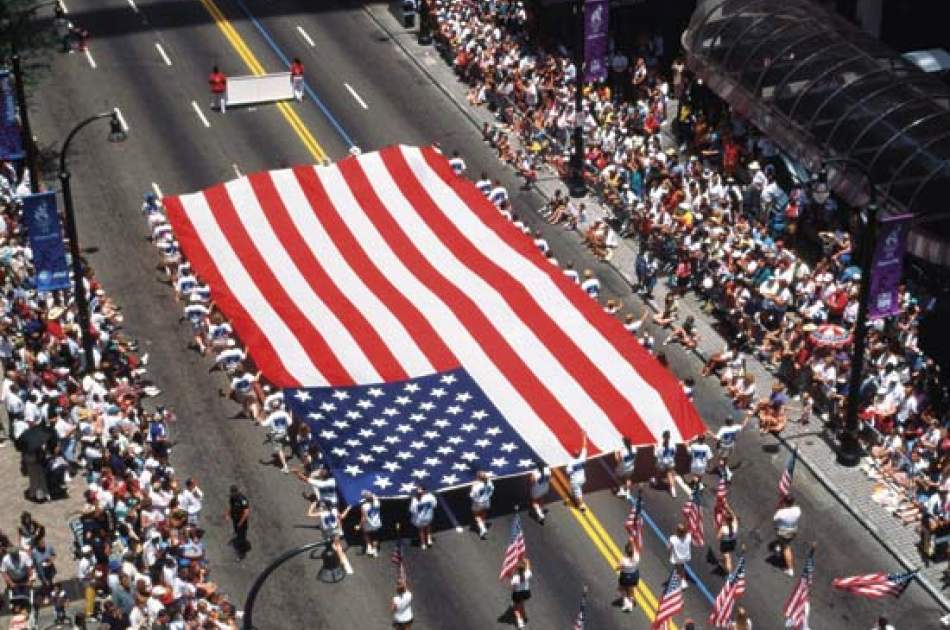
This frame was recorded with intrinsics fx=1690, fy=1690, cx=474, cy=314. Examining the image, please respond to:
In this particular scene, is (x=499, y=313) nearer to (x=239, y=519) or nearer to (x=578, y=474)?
(x=578, y=474)

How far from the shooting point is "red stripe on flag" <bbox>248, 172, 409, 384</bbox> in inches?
1623

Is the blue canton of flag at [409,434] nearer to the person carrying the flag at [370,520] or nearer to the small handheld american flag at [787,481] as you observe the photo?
the person carrying the flag at [370,520]

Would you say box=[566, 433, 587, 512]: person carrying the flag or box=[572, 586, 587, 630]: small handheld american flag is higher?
box=[566, 433, 587, 512]: person carrying the flag

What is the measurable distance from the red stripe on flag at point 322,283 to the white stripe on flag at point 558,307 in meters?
4.38

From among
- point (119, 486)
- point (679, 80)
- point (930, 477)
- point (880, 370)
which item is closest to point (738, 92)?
point (679, 80)

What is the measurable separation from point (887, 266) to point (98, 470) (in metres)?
18.2

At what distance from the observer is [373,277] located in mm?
45344

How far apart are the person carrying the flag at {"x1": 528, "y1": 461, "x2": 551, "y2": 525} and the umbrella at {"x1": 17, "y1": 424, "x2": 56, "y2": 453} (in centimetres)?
1077

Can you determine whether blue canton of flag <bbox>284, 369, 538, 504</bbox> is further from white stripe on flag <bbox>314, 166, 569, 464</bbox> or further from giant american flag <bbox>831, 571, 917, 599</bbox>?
giant american flag <bbox>831, 571, 917, 599</bbox>

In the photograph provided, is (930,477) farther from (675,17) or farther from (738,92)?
(675,17)

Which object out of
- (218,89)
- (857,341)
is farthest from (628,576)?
(218,89)

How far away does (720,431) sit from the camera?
38719 millimetres

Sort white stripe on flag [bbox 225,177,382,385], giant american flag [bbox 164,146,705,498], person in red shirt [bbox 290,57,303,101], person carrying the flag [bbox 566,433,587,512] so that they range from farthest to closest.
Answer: person in red shirt [bbox 290,57,303,101] → white stripe on flag [bbox 225,177,382,385] → giant american flag [bbox 164,146,705,498] → person carrying the flag [bbox 566,433,587,512]

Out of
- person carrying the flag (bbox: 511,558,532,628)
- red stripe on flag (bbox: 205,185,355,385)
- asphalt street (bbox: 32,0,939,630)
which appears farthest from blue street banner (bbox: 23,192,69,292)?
person carrying the flag (bbox: 511,558,532,628)
